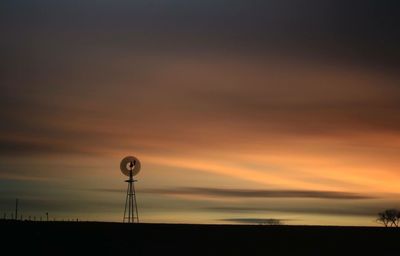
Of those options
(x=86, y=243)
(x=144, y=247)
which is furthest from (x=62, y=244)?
(x=144, y=247)

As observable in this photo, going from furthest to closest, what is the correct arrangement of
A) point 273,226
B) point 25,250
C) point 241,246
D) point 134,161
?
point 134,161, point 273,226, point 241,246, point 25,250

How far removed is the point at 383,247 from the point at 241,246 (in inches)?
312

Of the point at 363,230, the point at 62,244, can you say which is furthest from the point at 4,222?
the point at 363,230

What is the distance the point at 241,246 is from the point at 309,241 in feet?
13.3

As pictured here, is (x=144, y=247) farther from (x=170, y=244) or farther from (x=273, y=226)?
(x=273, y=226)

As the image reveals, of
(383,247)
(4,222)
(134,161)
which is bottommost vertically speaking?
(383,247)

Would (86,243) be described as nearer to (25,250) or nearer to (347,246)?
(25,250)

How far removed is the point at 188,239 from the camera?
4438 centimetres

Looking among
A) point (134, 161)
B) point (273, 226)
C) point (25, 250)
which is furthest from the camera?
point (134, 161)

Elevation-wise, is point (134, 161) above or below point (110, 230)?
above

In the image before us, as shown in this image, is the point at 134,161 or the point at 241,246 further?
the point at 134,161

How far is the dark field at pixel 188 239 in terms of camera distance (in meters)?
42.3

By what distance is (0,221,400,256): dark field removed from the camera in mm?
42281

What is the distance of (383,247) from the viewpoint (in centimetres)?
4534
